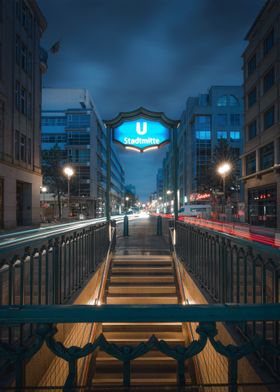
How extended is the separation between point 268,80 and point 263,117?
12.8ft

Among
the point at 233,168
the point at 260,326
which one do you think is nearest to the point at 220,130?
the point at 233,168

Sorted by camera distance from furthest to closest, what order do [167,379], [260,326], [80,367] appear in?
[167,379], [80,367], [260,326]

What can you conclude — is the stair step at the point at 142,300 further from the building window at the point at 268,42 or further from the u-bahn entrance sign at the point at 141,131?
the building window at the point at 268,42

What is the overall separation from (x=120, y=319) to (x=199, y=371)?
5162 mm

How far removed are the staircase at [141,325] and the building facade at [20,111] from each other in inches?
773

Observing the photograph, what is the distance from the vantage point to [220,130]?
2584 inches

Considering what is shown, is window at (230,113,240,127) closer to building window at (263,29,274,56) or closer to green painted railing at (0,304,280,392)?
building window at (263,29,274,56)

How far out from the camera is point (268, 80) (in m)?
30.3

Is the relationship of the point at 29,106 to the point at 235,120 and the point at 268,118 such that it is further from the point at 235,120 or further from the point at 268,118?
the point at 235,120

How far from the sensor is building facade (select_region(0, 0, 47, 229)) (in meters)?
25.3

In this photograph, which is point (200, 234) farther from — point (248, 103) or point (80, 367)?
point (248, 103)

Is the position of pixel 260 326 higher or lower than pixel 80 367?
higher

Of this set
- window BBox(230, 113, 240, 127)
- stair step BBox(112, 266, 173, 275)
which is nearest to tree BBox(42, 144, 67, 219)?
stair step BBox(112, 266, 173, 275)

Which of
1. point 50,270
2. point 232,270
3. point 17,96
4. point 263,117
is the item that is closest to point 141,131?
point 50,270
